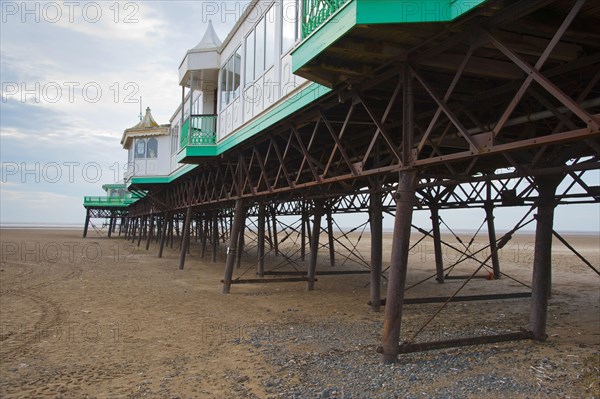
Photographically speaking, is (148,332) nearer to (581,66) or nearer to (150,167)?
(581,66)

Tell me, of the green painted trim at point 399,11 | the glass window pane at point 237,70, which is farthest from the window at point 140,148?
the green painted trim at point 399,11

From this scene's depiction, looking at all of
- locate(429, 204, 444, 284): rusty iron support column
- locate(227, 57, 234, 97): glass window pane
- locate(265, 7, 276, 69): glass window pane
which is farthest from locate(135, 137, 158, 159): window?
locate(265, 7, 276, 69): glass window pane

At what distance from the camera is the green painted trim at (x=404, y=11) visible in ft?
16.8

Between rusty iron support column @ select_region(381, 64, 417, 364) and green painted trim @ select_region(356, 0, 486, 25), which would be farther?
rusty iron support column @ select_region(381, 64, 417, 364)

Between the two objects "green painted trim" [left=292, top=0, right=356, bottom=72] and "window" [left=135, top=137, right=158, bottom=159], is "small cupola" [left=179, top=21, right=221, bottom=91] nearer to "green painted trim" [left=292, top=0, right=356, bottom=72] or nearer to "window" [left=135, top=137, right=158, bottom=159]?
"green painted trim" [left=292, top=0, right=356, bottom=72]

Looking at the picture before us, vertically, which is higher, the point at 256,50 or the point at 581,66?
the point at 256,50

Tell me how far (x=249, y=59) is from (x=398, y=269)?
296 inches

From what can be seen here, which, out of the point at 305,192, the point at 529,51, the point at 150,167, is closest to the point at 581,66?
the point at 529,51

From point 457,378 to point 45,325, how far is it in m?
7.80

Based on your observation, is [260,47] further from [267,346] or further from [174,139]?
[174,139]

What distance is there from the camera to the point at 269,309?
11523 millimetres

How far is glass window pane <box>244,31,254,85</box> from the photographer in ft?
38.9

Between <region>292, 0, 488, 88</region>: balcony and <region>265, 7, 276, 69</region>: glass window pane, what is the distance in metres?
3.30

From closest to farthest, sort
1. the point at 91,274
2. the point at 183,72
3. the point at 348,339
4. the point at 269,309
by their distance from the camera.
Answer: the point at 348,339, the point at 269,309, the point at 183,72, the point at 91,274
